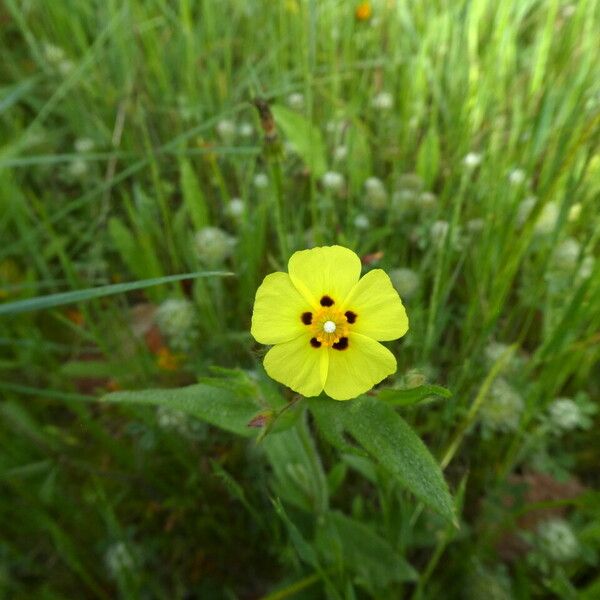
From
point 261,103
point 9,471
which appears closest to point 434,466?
point 261,103

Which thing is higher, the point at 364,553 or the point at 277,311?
the point at 277,311

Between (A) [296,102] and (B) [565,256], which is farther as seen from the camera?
(A) [296,102]

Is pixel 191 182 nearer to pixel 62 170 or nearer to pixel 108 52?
pixel 62 170

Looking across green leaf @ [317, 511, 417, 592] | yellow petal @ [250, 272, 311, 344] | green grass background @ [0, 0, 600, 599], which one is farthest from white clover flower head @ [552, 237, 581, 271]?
yellow petal @ [250, 272, 311, 344]

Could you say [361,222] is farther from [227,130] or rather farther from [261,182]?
[227,130]

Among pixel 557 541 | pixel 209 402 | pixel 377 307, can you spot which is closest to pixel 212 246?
pixel 209 402

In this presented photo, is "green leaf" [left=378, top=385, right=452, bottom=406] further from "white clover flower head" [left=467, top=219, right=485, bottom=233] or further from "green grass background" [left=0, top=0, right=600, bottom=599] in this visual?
"white clover flower head" [left=467, top=219, right=485, bottom=233]
